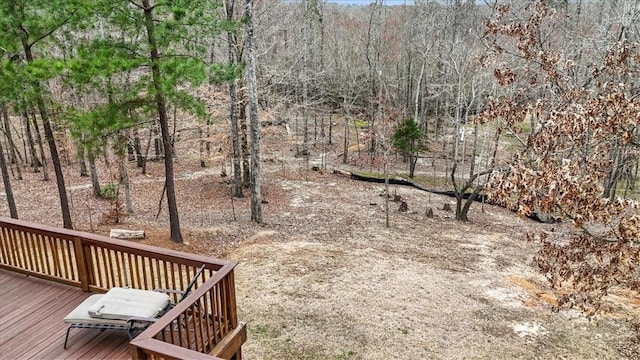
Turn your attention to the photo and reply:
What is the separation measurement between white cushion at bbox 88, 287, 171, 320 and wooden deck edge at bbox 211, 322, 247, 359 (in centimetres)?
74

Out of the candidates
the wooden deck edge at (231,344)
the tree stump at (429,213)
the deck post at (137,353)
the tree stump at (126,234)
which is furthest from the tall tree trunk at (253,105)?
the deck post at (137,353)

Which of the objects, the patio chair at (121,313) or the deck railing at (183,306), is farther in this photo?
the patio chair at (121,313)

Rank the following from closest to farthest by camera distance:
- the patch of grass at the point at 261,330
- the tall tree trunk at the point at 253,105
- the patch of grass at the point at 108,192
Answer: the patch of grass at the point at 261,330 < the tall tree trunk at the point at 253,105 < the patch of grass at the point at 108,192

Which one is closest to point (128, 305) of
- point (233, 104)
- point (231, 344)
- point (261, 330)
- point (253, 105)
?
point (231, 344)

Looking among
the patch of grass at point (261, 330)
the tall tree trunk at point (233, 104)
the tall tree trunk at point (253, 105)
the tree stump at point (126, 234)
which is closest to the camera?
the patch of grass at point (261, 330)

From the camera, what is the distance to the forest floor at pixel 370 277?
7.67 meters

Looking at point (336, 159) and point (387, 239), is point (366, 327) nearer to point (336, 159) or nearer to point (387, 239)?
point (387, 239)

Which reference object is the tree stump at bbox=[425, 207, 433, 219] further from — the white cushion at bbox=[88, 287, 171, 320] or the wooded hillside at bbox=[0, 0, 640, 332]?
the white cushion at bbox=[88, 287, 171, 320]

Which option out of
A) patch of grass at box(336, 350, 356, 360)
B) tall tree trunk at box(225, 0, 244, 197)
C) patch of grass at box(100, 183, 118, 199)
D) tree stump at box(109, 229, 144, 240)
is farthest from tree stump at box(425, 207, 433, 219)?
patch of grass at box(100, 183, 118, 199)

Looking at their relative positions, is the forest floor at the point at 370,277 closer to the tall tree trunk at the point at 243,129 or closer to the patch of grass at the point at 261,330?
the patch of grass at the point at 261,330

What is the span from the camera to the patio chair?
4422 millimetres

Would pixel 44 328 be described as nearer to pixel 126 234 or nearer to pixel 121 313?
pixel 121 313

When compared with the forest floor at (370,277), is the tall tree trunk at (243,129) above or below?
above

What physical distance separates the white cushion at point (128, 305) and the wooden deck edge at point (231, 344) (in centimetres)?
74
